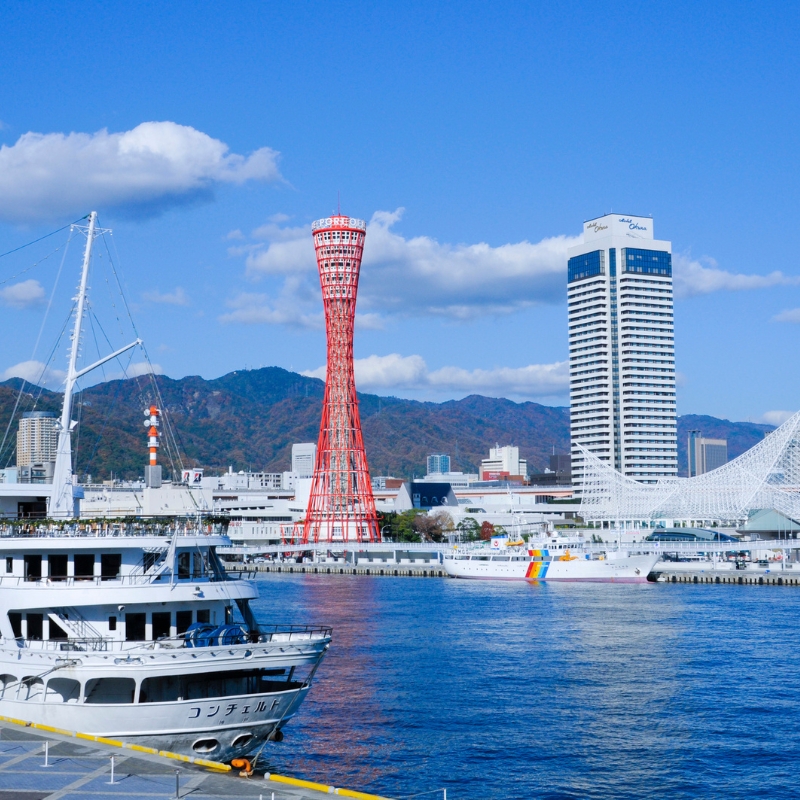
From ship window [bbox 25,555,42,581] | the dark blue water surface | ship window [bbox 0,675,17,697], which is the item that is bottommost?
the dark blue water surface

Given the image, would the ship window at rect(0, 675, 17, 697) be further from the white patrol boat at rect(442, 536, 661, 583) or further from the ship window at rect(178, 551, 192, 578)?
the white patrol boat at rect(442, 536, 661, 583)

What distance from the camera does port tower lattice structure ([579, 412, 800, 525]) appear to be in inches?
4707

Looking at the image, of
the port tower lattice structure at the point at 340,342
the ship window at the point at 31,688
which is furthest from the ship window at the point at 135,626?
the port tower lattice structure at the point at 340,342

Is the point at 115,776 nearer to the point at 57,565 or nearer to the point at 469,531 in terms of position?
the point at 57,565

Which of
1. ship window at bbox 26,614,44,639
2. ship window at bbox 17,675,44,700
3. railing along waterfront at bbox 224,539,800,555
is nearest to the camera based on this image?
ship window at bbox 17,675,44,700

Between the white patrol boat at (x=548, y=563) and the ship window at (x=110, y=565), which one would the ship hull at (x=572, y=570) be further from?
the ship window at (x=110, y=565)

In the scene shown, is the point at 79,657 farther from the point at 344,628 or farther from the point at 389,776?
the point at 344,628

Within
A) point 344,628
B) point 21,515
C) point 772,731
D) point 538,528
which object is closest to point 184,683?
point 21,515

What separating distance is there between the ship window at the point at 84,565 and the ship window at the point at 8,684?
2.70m

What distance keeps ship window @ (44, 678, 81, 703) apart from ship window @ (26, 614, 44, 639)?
160 cm

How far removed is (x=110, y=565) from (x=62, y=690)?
3.06 m

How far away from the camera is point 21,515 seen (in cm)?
3050

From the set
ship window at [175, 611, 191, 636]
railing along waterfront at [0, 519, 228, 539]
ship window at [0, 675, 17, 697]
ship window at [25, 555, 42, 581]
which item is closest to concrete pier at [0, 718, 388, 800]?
ship window at [0, 675, 17, 697]

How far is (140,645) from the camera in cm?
2398
